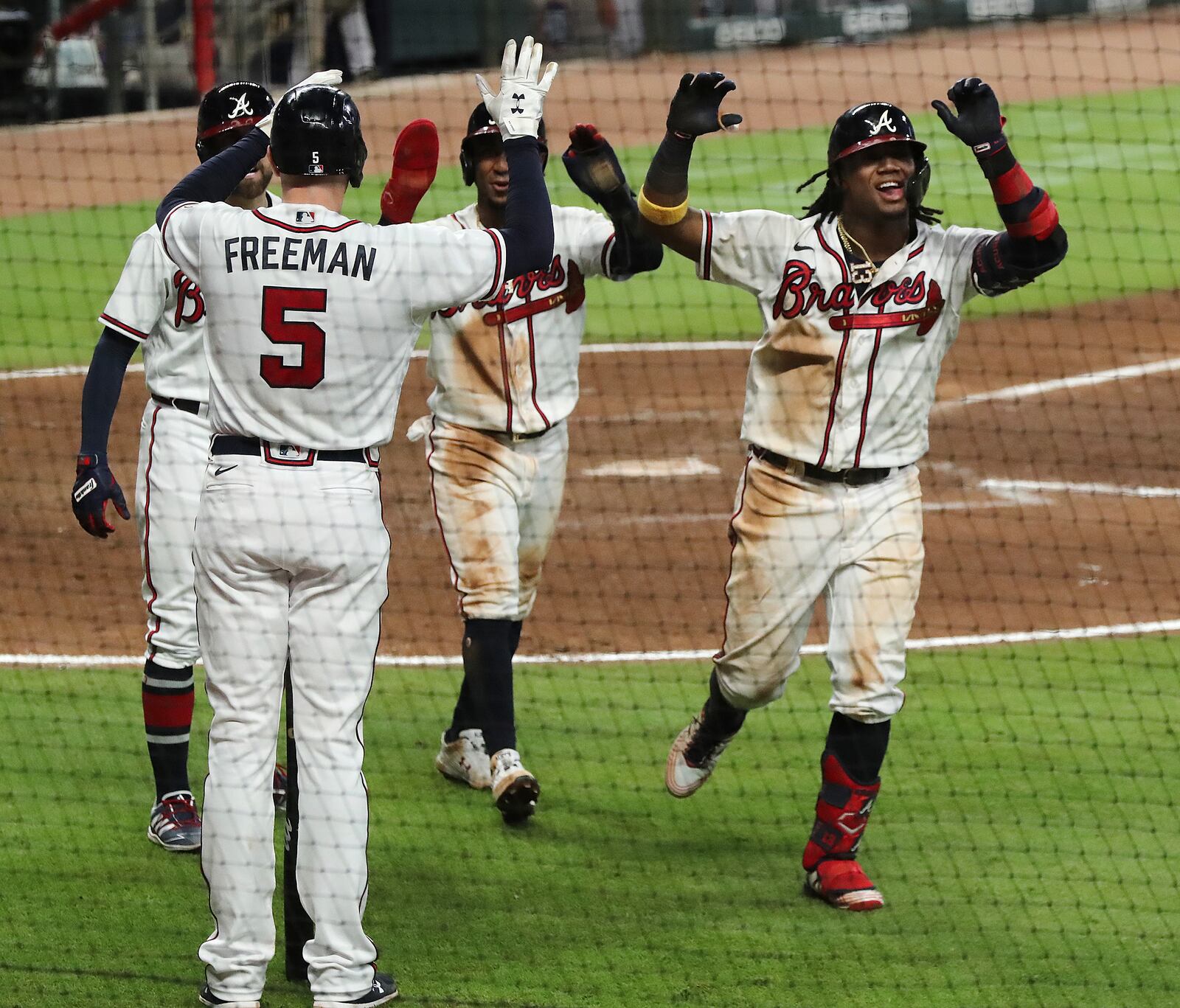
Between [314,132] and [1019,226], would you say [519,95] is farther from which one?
[1019,226]

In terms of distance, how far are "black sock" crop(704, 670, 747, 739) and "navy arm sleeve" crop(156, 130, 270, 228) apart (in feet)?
6.78

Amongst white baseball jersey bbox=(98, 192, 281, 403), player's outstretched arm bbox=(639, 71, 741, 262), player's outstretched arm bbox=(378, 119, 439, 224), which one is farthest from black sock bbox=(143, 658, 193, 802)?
player's outstretched arm bbox=(639, 71, 741, 262)

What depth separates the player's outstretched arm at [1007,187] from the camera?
16.0ft

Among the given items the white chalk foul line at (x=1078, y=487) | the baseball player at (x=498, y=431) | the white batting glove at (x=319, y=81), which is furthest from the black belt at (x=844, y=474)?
the white chalk foul line at (x=1078, y=487)

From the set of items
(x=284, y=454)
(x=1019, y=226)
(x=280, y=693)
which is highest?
(x=1019, y=226)

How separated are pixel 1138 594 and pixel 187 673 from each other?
4.56m

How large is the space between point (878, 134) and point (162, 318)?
2.22 meters

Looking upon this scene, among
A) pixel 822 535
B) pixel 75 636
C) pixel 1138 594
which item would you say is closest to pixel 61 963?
pixel 822 535

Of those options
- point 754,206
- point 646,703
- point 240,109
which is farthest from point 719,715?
point 754,206

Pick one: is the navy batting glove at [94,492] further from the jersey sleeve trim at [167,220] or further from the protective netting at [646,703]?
the jersey sleeve trim at [167,220]

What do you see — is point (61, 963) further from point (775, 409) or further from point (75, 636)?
point (75, 636)

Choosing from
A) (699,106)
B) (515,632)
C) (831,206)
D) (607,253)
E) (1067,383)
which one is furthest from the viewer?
(1067,383)

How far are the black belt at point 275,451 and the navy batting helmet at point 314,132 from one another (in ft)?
2.14

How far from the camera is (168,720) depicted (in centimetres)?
561
